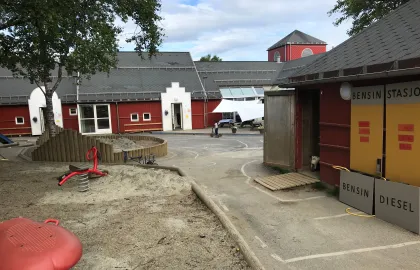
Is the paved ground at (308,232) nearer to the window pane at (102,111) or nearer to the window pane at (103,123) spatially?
the window pane at (103,123)

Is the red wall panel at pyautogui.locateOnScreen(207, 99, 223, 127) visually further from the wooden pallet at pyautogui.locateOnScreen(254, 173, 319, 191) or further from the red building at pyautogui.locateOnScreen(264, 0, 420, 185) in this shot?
the wooden pallet at pyautogui.locateOnScreen(254, 173, 319, 191)

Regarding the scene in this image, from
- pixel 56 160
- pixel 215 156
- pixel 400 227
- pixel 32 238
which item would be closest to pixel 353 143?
pixel 400 227

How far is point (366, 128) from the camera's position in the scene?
7395 millimetres

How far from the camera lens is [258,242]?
5781mm

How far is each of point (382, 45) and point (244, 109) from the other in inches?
888

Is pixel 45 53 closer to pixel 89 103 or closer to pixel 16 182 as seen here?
pixel 16 182

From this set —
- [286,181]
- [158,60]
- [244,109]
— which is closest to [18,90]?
[158,60]

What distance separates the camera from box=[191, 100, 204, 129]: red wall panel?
33000mm

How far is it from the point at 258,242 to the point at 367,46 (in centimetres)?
597

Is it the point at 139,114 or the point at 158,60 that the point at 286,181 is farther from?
the point at 158,60

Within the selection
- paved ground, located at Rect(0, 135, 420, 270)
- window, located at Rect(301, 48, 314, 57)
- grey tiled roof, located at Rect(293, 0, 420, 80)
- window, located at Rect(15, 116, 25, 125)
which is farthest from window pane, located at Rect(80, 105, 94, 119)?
window, located at Rect(301, 48, 314, 57)

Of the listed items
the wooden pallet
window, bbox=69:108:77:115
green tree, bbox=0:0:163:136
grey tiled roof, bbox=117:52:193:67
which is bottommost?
the wooden pallet

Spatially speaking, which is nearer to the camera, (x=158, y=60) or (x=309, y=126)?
(x=309, y=126)

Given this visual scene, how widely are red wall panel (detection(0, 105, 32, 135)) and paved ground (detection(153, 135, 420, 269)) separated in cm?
2596
